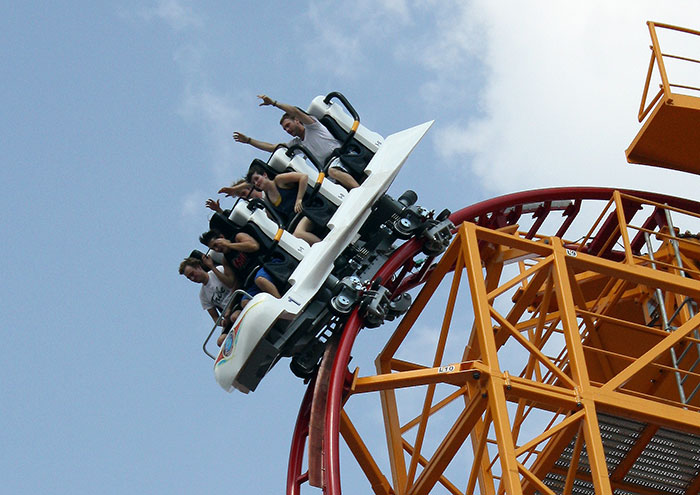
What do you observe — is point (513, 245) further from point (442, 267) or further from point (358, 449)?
point (358, 449)

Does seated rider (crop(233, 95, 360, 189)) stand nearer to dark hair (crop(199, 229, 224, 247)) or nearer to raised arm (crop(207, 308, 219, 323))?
dark hair (crop(199, 229, 224, 247))

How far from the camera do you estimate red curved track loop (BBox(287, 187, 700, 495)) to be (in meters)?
10.8

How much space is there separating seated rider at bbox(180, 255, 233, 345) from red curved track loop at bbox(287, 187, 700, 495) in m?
1.54

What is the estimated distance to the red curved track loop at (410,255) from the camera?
10758mm

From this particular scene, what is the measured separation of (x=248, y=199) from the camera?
13.3 meters

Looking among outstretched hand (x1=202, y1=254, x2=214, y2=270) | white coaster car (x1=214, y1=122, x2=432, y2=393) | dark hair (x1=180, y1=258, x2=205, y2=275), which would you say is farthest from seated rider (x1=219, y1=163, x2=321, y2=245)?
dark hair (x1=180, y1=258, x2=205, y2=275)

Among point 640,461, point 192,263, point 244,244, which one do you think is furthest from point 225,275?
point 640,461

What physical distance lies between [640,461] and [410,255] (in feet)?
10.8

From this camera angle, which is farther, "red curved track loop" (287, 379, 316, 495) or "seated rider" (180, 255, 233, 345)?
"seated rider" (180, 255, 233, 345)

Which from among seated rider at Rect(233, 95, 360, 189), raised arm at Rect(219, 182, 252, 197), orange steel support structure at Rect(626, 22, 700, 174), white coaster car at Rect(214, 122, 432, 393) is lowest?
white coaster car at Rect(214, 122, 432, 393)

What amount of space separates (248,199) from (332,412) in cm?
324

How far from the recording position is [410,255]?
13.0m

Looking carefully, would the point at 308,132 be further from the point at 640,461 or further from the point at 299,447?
the point at 640,461

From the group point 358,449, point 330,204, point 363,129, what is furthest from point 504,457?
point 363,129
